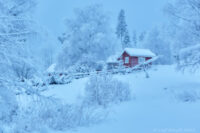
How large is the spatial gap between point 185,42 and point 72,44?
44.3 feet

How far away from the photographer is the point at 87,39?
20109 mm

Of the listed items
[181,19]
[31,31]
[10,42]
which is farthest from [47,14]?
[181,19]

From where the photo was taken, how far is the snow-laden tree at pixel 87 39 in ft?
64.0

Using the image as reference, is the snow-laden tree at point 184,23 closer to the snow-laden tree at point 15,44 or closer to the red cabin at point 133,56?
the snow-laden tree at point 15,44

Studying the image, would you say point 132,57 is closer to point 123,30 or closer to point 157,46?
point 157,46

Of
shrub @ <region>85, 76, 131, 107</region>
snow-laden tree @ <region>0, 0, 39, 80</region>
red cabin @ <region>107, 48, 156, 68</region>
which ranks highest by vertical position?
red cabin @ <region>107, 48, 156, 68</region>

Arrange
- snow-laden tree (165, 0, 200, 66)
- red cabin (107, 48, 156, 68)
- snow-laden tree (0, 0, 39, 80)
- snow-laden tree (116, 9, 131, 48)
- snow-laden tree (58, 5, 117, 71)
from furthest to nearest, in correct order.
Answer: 1. snow-laden tree (116, 9, 131, 48)
2. red cabin (107, 48, 156, 68)
3. snow-laden tree (58, 5, 117, 71)
4. snow-laden tree (165, 0, 200, 66)
5. snow-laden tree (0, 0, 39, 80)

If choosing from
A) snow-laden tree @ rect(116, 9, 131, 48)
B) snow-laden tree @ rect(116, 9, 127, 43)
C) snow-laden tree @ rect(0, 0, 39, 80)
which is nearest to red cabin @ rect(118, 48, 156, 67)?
snow-laden tree @ rect(116, 9, 131, 48)

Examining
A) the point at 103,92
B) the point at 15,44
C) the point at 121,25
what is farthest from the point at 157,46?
the point at 15,44

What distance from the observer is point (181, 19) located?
30.4 feet

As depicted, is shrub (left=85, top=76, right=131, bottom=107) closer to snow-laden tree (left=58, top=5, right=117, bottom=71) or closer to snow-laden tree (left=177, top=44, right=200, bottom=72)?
snow-laden tree (left=177, top=44, right=200, bottom=72)

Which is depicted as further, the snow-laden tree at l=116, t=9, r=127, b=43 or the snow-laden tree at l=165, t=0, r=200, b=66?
the snow-laden tree at l=116, t=9, r=127, b=43

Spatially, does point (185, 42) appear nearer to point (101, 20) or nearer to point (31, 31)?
point (31, 31)

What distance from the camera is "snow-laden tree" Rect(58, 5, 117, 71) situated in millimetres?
19500
